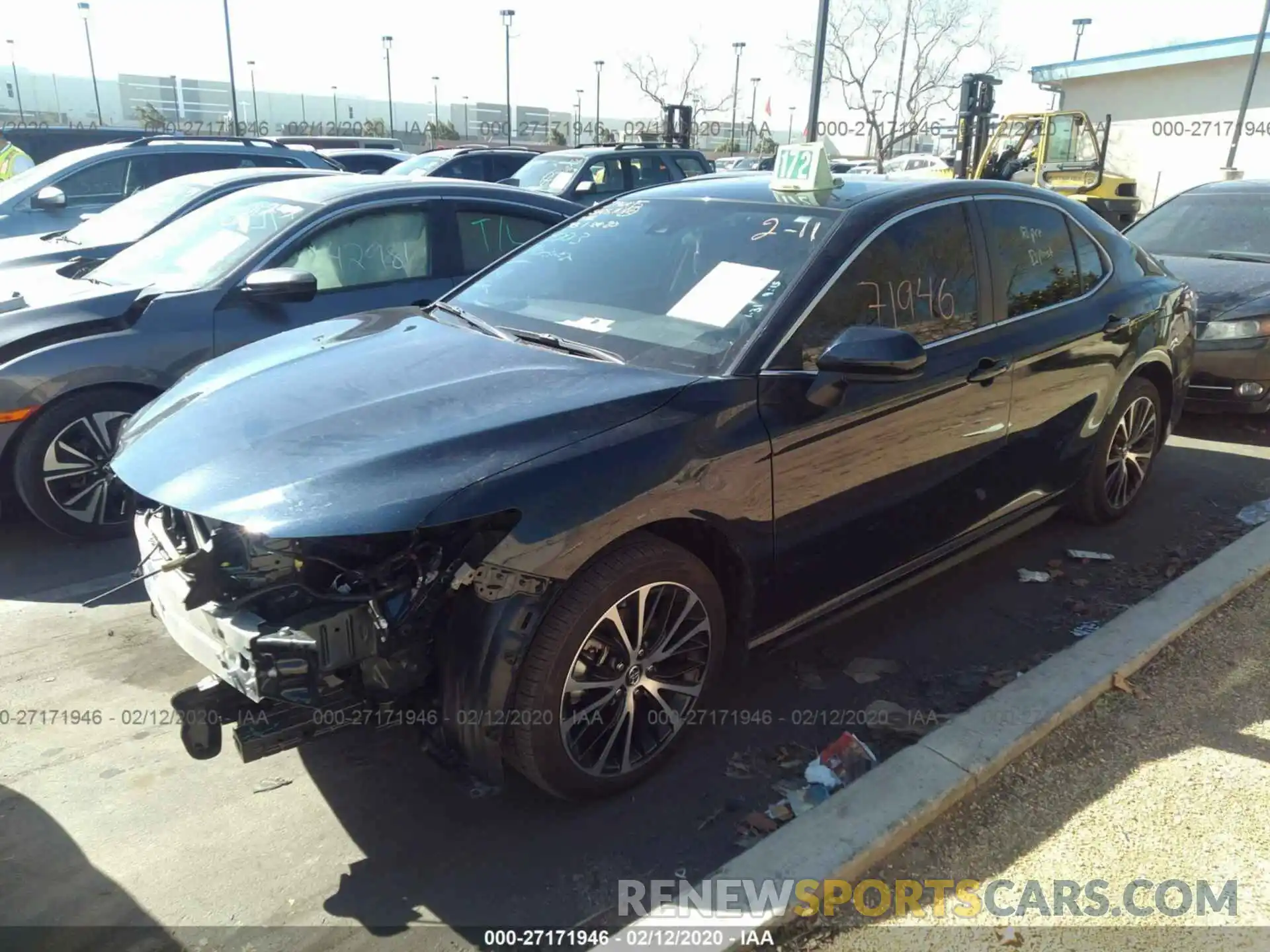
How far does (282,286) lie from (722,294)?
2.52 m

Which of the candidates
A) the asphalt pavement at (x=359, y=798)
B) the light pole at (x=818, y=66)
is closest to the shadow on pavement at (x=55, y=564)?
the asphalt pavement at (x=359, y=798)

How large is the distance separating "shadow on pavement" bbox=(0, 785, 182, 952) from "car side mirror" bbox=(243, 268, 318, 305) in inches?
107

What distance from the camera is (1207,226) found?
25.4 ft

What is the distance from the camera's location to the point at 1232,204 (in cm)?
779

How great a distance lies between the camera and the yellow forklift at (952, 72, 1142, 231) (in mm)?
17234

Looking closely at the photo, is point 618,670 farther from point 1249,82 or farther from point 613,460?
point 1249,82

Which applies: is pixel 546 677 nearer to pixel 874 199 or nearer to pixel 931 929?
pixel 931 929

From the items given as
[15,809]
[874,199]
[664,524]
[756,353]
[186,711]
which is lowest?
[15,809]

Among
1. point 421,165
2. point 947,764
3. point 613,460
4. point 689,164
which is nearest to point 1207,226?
point 947,764

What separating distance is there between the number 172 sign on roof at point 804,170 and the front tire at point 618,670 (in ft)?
5.51

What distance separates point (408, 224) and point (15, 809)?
3.72 meters

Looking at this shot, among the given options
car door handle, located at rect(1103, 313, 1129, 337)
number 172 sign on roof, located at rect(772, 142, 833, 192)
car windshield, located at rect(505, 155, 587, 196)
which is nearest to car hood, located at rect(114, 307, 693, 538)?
number 172 sign on roof, located at rect(772, 142, 833, 192)

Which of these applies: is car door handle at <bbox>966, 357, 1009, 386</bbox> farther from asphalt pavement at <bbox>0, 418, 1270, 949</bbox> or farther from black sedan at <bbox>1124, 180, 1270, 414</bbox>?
black sedan at <bbox>1124, 180, 1270, 414</bbox>

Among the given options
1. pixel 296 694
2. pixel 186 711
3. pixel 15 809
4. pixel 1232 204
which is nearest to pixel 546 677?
pixel 296 694
